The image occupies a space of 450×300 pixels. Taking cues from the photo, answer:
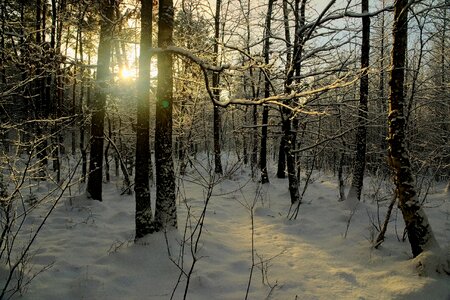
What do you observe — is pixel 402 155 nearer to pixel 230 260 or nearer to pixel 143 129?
pixel 230 260

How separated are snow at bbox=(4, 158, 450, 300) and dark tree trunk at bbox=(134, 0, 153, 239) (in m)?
0.35

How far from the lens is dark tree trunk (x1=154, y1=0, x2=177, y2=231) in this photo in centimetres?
571

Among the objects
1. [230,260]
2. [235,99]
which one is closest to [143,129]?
[235,99]

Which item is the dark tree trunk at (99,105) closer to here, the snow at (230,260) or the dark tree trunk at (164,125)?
the snow at (230,260)

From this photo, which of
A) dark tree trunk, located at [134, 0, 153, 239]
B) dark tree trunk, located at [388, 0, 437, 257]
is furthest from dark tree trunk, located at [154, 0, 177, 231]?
dark tree trunk, located at [388, 0, 437, 257]

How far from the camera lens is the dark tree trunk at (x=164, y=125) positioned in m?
5.71

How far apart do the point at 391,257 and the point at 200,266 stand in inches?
126

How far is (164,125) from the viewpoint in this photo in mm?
5734

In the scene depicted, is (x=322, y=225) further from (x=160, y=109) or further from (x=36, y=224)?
(x=36, y=224)

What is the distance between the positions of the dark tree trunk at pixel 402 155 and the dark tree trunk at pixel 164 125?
374cm

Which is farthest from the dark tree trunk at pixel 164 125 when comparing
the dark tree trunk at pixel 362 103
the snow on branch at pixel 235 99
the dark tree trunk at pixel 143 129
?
the dark tree trunk at pixel 362 103

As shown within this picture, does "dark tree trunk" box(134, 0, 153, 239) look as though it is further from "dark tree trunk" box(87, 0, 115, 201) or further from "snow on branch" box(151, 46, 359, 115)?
"dark tree trunk" box(87, 0, 115, 201)

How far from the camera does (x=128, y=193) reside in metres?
10.7

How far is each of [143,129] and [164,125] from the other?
391mm
